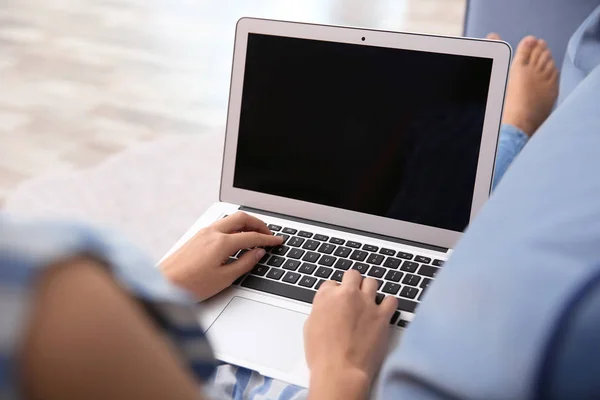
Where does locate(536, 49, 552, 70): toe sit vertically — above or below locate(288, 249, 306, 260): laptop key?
above

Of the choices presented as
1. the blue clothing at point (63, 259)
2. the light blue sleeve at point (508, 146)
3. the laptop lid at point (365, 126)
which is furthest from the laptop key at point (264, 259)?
the blue clothing at point (63, 259)

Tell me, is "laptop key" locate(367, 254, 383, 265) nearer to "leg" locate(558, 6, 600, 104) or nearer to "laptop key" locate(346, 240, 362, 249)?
"laptop key" locate(346, 240, 362, 249)

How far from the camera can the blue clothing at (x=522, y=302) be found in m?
0.30

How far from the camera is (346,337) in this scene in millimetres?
696

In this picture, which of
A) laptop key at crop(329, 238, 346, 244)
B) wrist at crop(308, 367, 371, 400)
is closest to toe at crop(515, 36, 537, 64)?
laptop key at crop(329, 238, 346, 244)

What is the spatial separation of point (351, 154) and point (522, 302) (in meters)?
0.63

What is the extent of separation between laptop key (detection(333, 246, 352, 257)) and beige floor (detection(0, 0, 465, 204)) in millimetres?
1334

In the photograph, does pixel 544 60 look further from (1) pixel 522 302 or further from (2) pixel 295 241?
(1) pixel 522 302

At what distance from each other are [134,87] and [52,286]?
240cm

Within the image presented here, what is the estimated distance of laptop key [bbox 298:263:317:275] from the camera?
88 centimetres

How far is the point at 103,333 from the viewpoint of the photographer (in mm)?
216

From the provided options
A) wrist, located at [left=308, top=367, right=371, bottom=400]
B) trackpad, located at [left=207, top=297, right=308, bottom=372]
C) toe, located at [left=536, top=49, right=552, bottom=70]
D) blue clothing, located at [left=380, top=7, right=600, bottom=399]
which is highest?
toe, located at [left=536, top=49, right=552, bottom=70]

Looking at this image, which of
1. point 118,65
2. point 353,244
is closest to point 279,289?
point 353,244

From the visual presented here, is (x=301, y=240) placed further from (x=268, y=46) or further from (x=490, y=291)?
(x=490, y=291)
